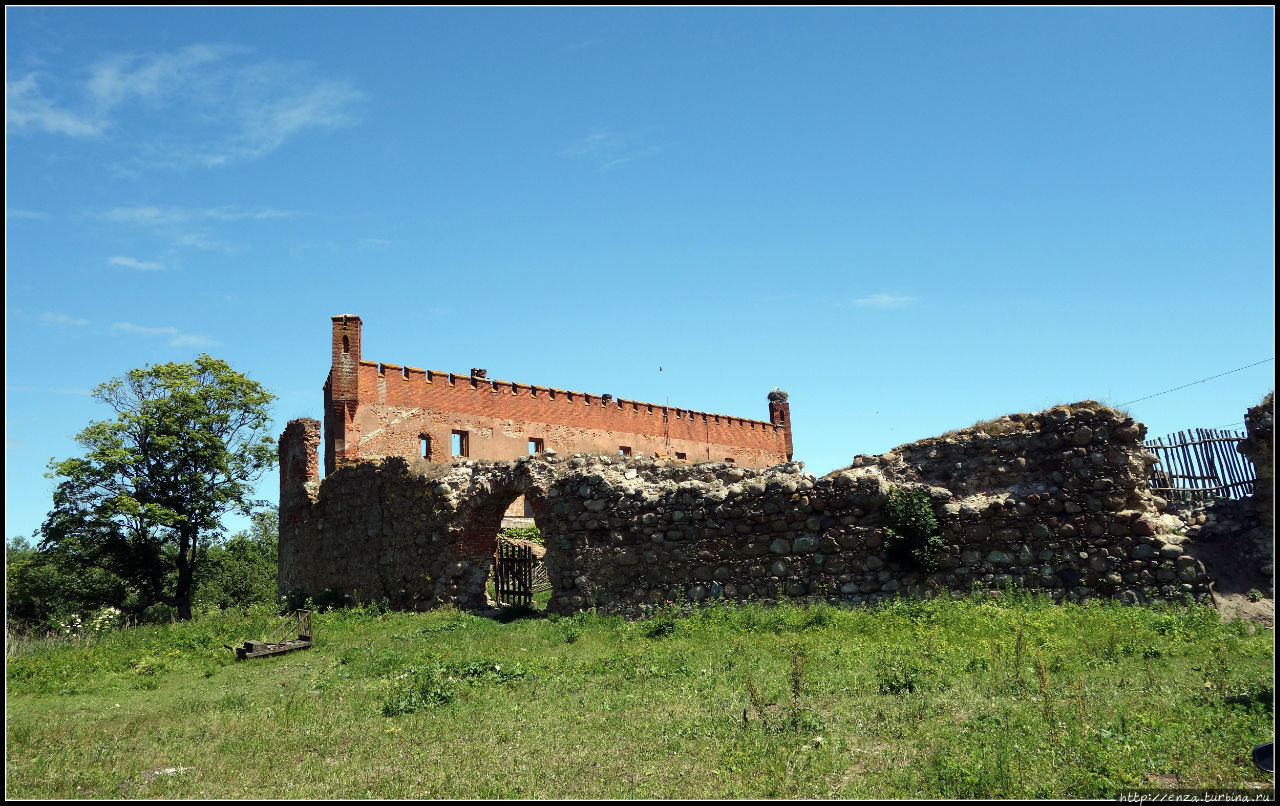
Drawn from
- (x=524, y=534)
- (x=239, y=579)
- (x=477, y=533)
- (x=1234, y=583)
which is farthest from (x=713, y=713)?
(x=239, y=579)

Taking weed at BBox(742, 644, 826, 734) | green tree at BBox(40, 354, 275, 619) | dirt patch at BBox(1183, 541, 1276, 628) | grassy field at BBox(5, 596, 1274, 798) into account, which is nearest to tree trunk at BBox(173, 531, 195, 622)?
green tree at BBox(40, 354, 275, 619)

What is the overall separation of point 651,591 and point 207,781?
805cm

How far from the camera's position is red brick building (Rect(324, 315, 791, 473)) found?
1210 inches

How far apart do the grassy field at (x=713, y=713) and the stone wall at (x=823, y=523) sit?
0.73 metres

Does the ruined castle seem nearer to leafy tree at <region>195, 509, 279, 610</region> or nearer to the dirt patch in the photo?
the dirt patch

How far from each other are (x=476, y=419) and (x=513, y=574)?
57.4 feet

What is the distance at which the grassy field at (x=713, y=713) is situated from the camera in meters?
5.61

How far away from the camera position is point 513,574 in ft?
57.9

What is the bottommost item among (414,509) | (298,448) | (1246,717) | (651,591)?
(1246,717)

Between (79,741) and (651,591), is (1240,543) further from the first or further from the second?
(79,741)

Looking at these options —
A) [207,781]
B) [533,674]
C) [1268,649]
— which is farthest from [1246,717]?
[207,781]

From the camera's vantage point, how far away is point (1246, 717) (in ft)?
19.1

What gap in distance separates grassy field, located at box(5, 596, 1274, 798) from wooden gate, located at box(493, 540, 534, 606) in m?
5.24

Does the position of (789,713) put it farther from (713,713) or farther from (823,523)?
(823,523)
